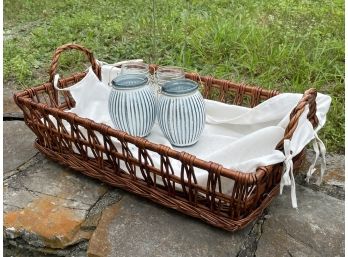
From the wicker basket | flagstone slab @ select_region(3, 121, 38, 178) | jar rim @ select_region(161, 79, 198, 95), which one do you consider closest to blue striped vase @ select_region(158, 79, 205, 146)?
jar rim @ select_region(161, 79, 198, 95)

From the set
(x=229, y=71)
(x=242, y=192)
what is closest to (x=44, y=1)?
(x=229, y=71)

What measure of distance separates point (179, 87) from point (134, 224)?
36cm

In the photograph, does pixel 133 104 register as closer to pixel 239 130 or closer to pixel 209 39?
pixel 239 130

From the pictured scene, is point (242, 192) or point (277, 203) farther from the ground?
point (242, 192)

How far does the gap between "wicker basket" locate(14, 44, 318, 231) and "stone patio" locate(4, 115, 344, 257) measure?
4 centimetres

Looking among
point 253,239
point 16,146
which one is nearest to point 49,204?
point 16,146

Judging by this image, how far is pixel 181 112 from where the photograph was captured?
4.09ft

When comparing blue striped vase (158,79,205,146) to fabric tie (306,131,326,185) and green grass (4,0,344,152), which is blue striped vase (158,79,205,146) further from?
green grass (4,0,344,152)

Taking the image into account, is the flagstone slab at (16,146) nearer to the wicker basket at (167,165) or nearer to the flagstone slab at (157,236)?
the wicker basket at (167,165)

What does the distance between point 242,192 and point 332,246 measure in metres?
0.26

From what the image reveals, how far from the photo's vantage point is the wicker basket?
103 centimetres

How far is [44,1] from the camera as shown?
10.5ft

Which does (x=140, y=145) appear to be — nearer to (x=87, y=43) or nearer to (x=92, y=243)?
(x=92, y=243)

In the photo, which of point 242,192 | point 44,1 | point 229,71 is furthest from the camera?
point 44,1
